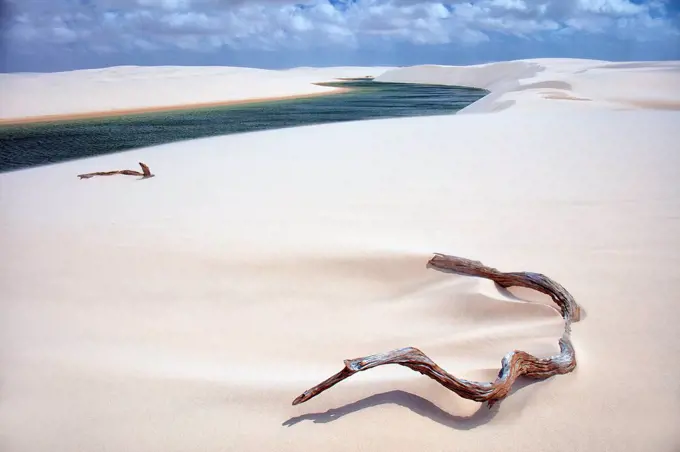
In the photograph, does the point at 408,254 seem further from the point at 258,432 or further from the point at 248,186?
the point at 248,186

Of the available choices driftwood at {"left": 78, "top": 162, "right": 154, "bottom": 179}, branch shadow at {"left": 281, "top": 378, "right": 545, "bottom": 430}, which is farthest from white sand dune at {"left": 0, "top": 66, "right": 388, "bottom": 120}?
branch shadow at {"left": 281, "top": 378, "right": 545, "bottom": 430}

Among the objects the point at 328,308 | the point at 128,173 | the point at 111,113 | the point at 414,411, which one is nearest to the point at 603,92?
the point at 128,173

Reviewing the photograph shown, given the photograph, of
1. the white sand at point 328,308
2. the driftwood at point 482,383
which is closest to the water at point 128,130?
the white sand at point 328,308

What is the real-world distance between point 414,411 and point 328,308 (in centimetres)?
103

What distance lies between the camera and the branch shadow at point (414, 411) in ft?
6.64

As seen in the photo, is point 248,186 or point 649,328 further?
point 248,186

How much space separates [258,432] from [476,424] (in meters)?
0.84

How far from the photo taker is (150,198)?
521 cm

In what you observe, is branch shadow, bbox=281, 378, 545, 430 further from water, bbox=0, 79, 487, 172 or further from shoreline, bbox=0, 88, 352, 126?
shoreline, bbox=0, 88, 352, 126

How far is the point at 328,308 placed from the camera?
9.86 feet

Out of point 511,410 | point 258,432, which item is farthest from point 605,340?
point 258,432

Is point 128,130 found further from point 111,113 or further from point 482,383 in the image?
point 482,383

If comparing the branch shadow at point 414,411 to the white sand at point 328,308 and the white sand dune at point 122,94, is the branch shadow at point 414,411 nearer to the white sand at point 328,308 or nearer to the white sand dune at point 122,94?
the white sand at point 328,308

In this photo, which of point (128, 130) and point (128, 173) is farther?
point (128, 130)
